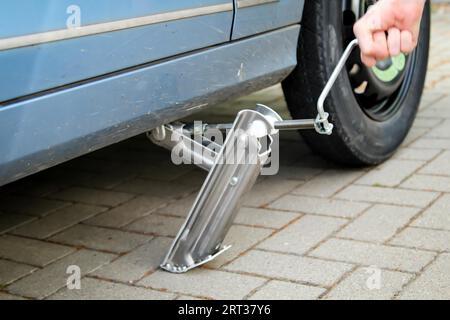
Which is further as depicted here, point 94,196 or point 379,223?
point 94,196

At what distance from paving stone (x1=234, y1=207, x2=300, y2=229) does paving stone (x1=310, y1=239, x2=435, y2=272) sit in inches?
9.8

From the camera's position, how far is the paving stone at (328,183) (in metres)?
3.08

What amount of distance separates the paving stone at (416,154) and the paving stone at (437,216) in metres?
0.53

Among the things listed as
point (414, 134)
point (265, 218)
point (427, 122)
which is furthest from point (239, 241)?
point (427, 122)

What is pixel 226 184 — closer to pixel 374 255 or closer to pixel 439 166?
pixel 374 255

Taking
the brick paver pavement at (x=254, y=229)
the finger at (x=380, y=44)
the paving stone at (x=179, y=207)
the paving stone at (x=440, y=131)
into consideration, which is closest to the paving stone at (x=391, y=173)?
the brick paver pavement at (x=254, y=229)

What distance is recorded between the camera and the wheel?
2930 mm

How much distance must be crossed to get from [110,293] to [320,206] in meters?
A: 0.94

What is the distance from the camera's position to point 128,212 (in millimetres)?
2975

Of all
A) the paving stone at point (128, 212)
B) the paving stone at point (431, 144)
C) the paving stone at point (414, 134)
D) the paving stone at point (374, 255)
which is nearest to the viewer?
the paving stone at point (374, 255)

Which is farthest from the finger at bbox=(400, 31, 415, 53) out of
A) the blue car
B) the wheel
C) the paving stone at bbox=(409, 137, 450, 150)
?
the paving stone at bbox=(409, 137, 450, 150)

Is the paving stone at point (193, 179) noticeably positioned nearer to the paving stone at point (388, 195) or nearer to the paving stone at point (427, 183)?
the paving stone at point (388, 195)
